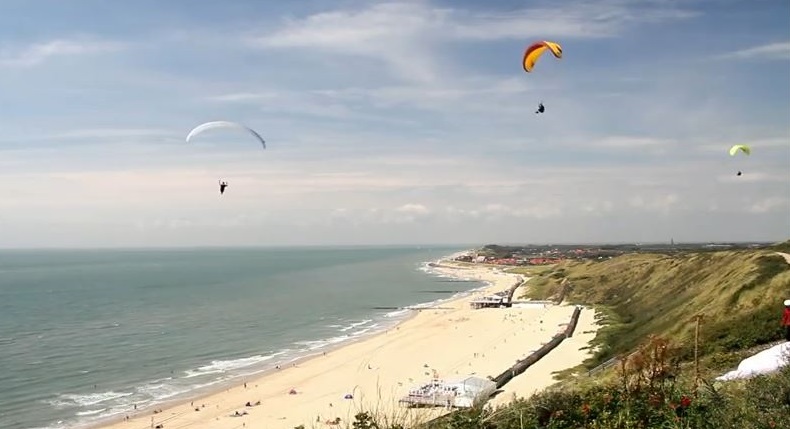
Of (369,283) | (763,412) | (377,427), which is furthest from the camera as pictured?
(369,283)

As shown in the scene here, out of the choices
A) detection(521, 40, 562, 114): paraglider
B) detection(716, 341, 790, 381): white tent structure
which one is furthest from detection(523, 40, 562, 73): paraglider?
detection(716, 341, 790, 381): white tent structure

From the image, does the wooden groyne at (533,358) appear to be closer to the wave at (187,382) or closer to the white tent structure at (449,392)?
the white tent structure at (449,392)

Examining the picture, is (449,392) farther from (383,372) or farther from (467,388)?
(383,372)

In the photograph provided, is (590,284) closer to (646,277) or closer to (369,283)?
(646,277)

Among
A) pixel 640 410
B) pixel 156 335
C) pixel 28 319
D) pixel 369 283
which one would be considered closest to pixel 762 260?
pixel 640 410

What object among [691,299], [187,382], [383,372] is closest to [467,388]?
[383,372]

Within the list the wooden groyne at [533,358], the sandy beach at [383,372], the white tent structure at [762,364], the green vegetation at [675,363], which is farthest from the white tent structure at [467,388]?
the white tent structure at [762,364]

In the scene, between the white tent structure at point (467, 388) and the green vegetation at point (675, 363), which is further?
Answer: the white tent structure at point (467, 388)

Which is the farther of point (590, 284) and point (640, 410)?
point (590, 284)
